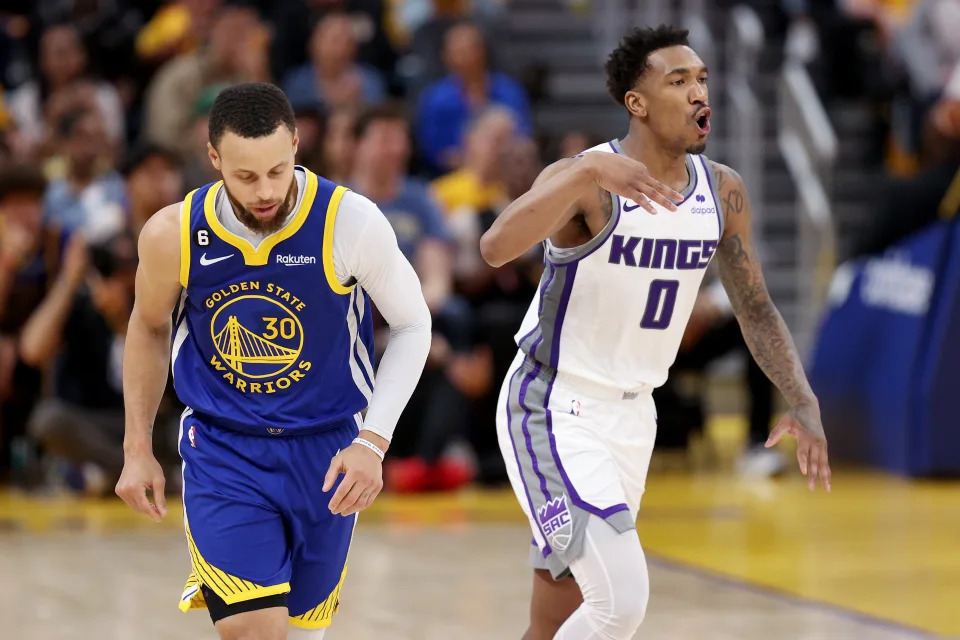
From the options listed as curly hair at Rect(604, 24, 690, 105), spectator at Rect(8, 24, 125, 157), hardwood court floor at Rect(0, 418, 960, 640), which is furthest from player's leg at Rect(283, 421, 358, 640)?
spectator at Rect(8, 24, 125, 157)

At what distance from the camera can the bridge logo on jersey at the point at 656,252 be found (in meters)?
4.81

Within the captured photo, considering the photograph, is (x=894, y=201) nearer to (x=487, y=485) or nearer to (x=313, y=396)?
(x=487, y=485)

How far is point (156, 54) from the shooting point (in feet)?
43.4

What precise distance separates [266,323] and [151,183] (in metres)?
5.97

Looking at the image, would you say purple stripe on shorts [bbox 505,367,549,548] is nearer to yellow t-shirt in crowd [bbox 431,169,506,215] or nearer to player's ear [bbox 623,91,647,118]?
player's ear [bbox 623,91,647,118]

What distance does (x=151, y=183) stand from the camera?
398 inches

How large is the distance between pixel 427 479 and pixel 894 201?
3828 millimetres

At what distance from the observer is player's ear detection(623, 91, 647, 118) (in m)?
4.93

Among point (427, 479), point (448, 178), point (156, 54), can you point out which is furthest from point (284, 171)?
point (156, 54)

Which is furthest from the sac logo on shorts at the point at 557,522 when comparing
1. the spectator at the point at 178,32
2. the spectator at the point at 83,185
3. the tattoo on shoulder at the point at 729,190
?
the spectator at the point at 178,32

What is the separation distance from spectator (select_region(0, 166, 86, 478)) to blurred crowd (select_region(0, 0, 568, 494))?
13 millimetres

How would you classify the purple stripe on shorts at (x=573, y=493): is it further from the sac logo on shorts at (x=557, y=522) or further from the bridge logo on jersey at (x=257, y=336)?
the bridge logo on jersey at (x=257, y=336)

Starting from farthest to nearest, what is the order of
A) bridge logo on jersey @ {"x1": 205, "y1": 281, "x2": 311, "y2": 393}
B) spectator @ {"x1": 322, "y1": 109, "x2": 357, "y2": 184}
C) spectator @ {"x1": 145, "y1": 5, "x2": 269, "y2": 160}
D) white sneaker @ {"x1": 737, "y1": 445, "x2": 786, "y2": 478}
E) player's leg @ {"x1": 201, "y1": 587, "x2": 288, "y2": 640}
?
spectator @ {"x1": 145, "y1": 5, "x2": 269, "y2": 160} < white sneaker @ {"x1": 737, "y1": 445, "x2": 786, "y2": 478} < spectator @ {"x1": 322, "y1": 109, "x2": 357, "y2": 184} < bridge logo on jersey @ {"x1": 205, "y1": 281, "x2": 311, "y2": 393} < player's leg @ {"x1": 201, "y1": 587, "x2": 288, "y2": 640}

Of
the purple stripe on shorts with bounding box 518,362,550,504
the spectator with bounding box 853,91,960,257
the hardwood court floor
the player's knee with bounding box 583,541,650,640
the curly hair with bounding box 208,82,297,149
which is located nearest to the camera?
the curly hair with bounding box 208,82,297,149
